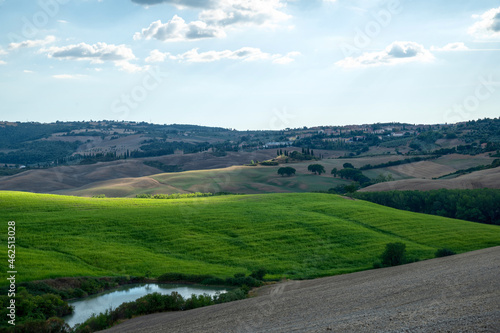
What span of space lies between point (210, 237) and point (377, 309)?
3069cm

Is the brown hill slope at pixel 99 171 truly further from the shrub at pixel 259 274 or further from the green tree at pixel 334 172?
the shrub at pixel 259 274

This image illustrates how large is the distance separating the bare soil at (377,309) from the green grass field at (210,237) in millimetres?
12697

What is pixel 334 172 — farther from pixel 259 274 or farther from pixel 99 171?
pixel 259 274

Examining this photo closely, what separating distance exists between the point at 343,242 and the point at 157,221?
19.7 metres

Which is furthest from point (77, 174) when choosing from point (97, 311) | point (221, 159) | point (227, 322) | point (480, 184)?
point (227, 322)

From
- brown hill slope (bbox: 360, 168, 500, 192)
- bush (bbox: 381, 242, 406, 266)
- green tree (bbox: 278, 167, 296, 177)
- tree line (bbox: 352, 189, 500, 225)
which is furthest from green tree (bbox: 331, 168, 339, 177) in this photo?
bush (bbox: 381, 242, 406, 266)

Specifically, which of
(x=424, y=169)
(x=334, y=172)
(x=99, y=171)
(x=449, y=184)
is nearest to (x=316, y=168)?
(x=334, y=172)

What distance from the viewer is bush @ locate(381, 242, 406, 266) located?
38812mm

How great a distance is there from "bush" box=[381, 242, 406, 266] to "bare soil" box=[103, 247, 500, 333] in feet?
32.3

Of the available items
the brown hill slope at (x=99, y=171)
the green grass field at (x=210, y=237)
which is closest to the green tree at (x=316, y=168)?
the brown hill slope at (x=99, y=171)

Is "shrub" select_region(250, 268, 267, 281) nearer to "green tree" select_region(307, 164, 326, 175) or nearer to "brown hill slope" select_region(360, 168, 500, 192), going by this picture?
"brown hill slope" select_region(360, 168, 500, 192)

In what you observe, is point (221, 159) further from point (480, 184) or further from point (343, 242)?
point (343, 242)

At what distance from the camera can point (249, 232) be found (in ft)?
A: 164

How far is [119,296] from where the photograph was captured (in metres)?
33.2
